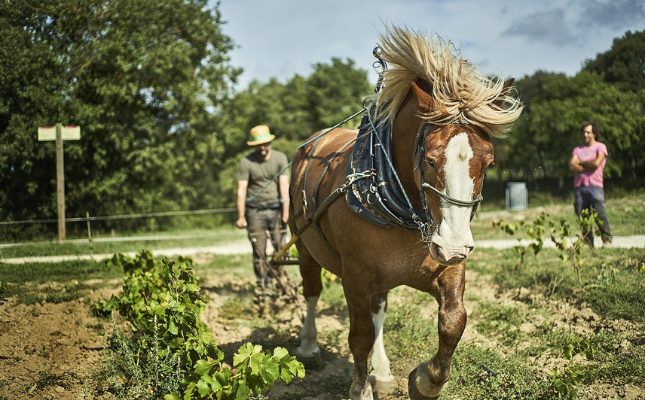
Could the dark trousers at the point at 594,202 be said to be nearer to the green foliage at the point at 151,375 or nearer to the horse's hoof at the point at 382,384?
the horse's hoof at the point at 382,384

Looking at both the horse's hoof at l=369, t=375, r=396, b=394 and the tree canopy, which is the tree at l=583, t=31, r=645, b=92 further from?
the horse's hoof at l=369, t=375, r=396, b=394

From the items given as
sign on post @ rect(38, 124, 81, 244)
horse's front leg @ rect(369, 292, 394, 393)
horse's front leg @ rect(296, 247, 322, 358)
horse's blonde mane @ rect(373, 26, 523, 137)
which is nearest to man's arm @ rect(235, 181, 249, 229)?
horse's front leg @ rect(296, 247, 322, 358)

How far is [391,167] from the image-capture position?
9.45 feet

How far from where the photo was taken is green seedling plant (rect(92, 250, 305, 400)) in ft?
8.02

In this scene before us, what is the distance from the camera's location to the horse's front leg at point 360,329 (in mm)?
3084

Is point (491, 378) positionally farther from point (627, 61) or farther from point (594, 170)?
point (594, 170)

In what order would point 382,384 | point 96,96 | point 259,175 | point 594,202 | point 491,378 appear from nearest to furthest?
point 491,378 < point 382,384 < point 594,202 < point 259,175 < point 96,96

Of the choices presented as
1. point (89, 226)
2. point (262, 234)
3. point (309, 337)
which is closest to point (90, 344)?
point (309, 337)

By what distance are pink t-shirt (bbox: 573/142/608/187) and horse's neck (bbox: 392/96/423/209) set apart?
152 inches

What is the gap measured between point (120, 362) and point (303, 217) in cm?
178

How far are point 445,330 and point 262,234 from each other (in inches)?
154

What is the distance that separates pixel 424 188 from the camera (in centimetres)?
250

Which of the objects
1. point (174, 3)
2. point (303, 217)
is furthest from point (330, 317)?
point (174, 3)

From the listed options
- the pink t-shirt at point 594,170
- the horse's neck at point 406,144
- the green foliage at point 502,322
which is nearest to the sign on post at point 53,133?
the horse's neck at point 406,144
